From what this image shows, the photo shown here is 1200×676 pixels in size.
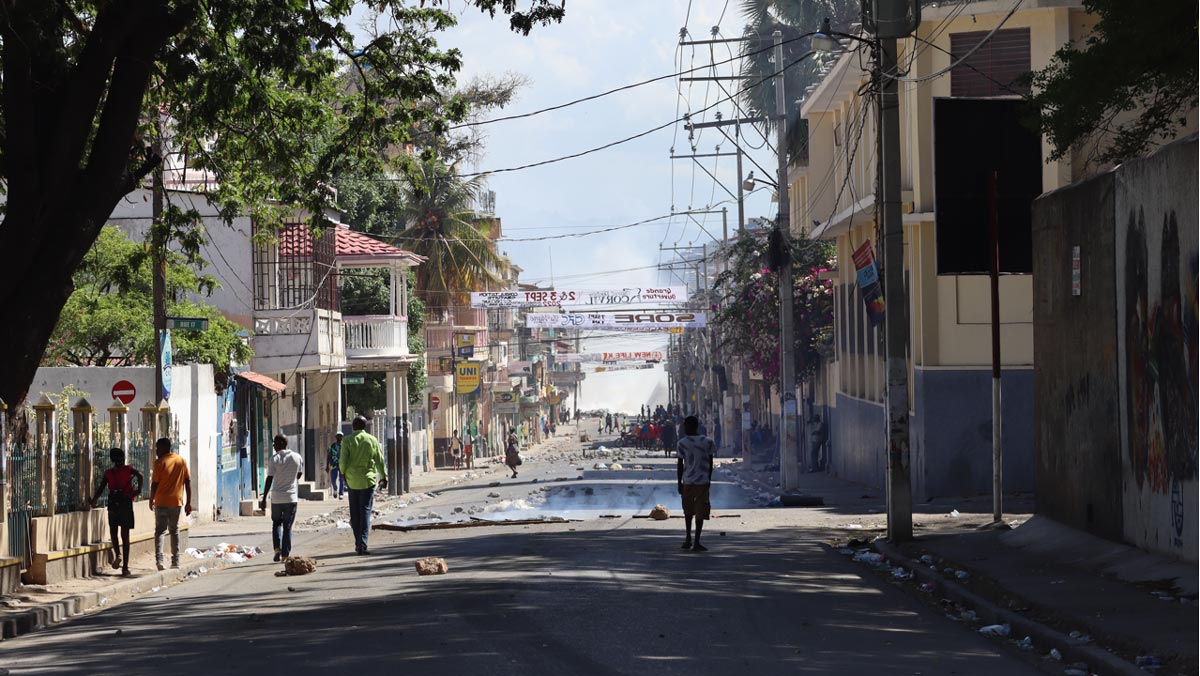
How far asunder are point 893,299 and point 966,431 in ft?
35.7

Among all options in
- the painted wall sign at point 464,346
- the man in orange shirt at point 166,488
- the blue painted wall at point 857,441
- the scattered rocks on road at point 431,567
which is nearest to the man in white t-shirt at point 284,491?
A: the man in orange shirt at point 166,488

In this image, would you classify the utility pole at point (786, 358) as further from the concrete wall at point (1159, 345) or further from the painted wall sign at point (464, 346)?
the painted wall sign at point (464, 346)

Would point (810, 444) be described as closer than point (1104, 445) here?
No

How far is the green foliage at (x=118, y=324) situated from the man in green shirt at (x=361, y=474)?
10086mm

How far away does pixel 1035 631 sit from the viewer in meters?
11.4

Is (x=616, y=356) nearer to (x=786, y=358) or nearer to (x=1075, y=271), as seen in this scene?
(x=786, y=358)

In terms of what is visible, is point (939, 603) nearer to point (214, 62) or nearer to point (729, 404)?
point (214, 62)

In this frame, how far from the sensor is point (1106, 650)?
34.1ft

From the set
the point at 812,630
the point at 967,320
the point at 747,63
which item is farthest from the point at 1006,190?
the point at 747,63

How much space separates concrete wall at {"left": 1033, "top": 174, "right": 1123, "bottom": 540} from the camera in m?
16.4

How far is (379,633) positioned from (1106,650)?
5.14 m

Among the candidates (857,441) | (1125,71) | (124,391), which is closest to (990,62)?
(857,441)

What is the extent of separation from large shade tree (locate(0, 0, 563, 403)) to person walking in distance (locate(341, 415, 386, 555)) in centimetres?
305

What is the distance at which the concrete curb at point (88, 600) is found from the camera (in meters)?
14.1
